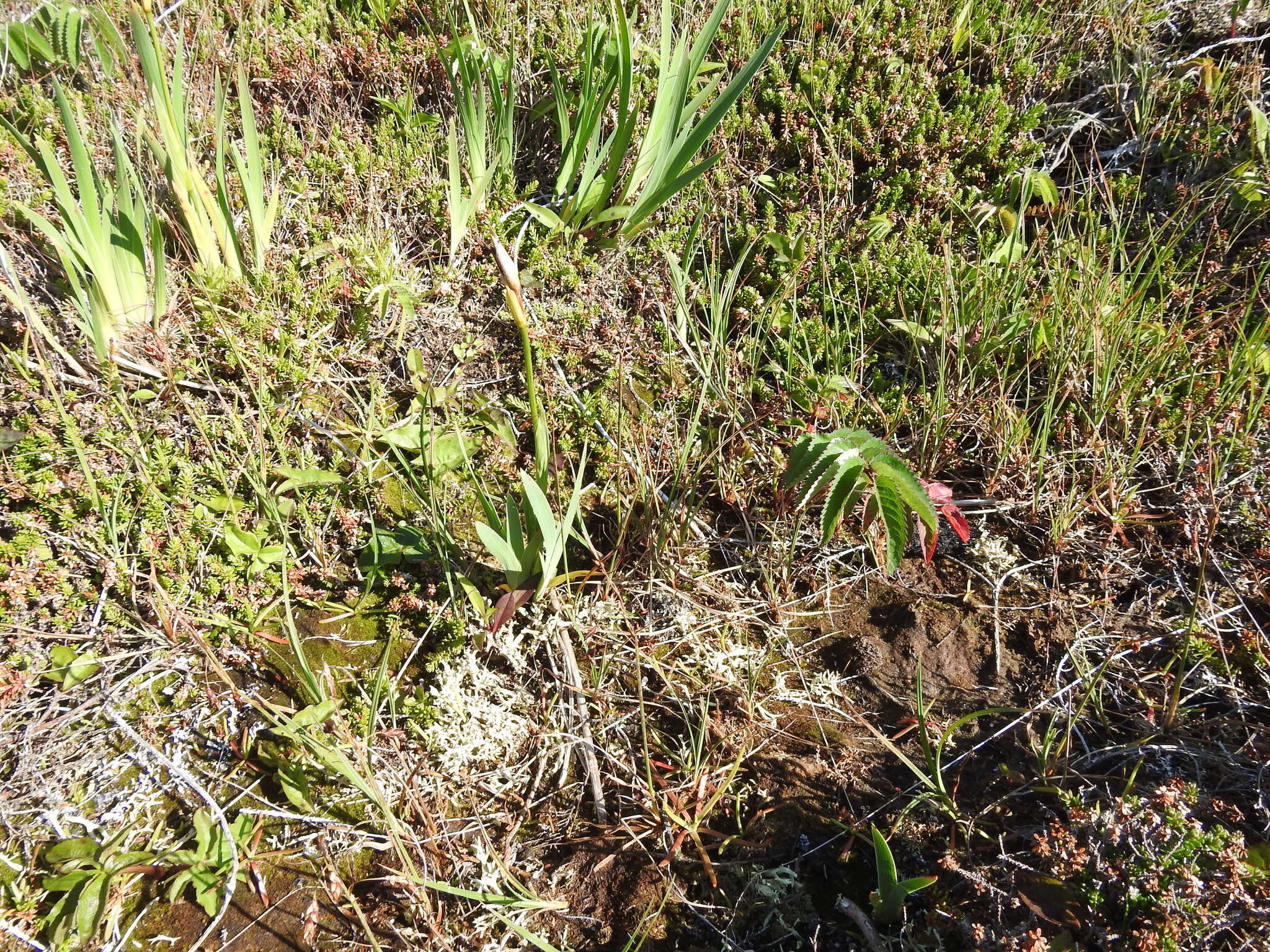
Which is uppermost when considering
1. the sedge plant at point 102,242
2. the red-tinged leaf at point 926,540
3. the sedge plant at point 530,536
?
the sedge plant at point 102,242

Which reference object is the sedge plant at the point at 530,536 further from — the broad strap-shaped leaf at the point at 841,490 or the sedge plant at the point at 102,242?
the sedge plant at the point at 102,242

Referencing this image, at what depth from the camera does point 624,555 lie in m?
2.25

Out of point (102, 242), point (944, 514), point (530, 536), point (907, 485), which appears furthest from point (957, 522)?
point (102, 242)

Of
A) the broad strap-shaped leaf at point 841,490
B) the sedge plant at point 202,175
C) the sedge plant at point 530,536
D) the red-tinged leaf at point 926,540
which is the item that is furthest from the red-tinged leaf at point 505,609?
the sedge plant at point 202,175

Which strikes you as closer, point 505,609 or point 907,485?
point 907,485

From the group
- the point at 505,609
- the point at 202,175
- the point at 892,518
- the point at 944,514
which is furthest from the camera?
the point at 202,175

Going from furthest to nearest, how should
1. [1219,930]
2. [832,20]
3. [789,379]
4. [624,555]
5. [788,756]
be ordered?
[832,20] < [789,379] < [624,555] < [788,756] < [1219,930]

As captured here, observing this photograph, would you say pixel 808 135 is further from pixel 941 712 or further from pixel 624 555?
pixel 941 712

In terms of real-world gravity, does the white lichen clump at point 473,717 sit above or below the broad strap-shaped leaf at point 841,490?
below

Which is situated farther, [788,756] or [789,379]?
[789,379]

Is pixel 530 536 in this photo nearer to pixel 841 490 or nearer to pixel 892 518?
pixel 841 490

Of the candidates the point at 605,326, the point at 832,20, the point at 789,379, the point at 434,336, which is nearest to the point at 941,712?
the point at 789,379

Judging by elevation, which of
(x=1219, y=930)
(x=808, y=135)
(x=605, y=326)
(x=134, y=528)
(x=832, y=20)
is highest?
(x=832, y=20)

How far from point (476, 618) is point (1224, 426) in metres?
2.28
